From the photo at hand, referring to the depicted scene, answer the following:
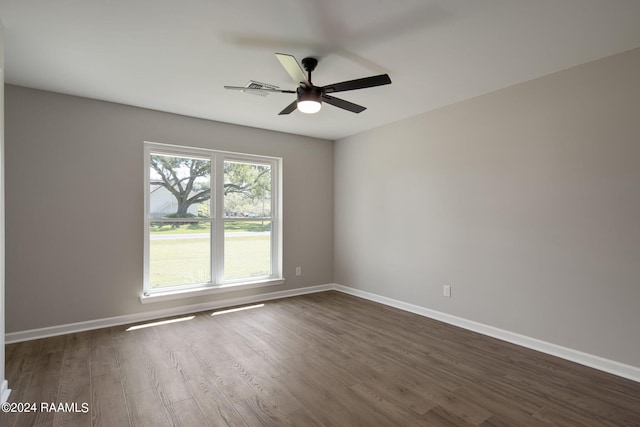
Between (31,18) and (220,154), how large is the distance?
2523 mm

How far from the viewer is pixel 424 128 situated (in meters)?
4.18

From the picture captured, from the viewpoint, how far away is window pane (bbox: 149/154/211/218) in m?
4.16

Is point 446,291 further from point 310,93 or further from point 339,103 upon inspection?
point 310,93

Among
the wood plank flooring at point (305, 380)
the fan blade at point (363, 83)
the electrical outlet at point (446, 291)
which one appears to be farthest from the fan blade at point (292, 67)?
the electrical outlet at point (446, 291)

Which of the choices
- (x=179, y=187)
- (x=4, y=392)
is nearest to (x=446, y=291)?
(x=179, y=187)

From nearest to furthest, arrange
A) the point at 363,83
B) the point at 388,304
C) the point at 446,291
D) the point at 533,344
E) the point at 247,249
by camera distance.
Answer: the point at 363,83 < the point at 533,344 < the point at 446,291 < the point at 388,304 < the point at 247,249

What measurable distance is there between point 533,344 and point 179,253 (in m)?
4.15

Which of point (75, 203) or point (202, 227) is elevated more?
point (75, 203)

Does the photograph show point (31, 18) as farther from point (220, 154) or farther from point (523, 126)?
point (523, 126)

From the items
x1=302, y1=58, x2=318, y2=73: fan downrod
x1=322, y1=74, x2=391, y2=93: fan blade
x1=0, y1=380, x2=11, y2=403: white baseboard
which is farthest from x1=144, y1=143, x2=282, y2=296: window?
x1=322, y1=74, x2=391, y2=93: fan blade

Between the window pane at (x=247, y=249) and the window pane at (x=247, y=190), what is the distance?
6.7 inches

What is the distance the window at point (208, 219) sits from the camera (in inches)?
164

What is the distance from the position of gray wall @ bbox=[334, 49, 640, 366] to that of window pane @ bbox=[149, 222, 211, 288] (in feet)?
8.23

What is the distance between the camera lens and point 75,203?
3578 mm
